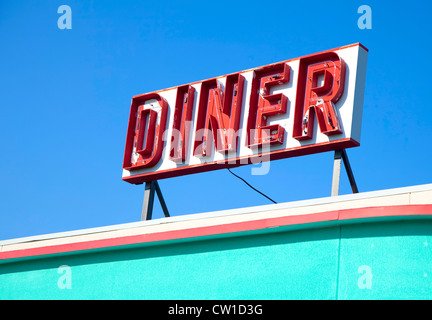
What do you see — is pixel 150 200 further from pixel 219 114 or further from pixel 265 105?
pixel 265 105

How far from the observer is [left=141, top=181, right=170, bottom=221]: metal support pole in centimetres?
1316

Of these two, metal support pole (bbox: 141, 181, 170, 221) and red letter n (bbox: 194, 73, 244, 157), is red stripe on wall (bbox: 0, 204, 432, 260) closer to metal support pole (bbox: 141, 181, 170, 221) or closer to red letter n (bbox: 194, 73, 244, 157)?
metal support pole (bbox: 141, 181, 170, 221)

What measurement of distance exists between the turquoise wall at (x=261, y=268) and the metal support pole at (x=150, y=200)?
1506 mm

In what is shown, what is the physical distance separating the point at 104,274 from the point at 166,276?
1.30 metres

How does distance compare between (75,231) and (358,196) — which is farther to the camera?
(75,231)

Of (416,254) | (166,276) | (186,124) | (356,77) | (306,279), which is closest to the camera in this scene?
(416,254)

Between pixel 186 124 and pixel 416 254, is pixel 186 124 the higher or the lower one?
the higher one

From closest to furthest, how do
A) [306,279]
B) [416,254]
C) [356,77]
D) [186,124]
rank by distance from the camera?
[416,254], [306,279], [356,77], [186,124]

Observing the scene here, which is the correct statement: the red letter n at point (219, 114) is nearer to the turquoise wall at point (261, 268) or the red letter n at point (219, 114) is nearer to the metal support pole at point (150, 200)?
the metal support pole at point (150, 200)

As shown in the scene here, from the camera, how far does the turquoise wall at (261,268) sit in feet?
29.9

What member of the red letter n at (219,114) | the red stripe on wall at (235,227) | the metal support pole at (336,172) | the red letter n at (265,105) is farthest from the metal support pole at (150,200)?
the metal support pole at (336,172)
